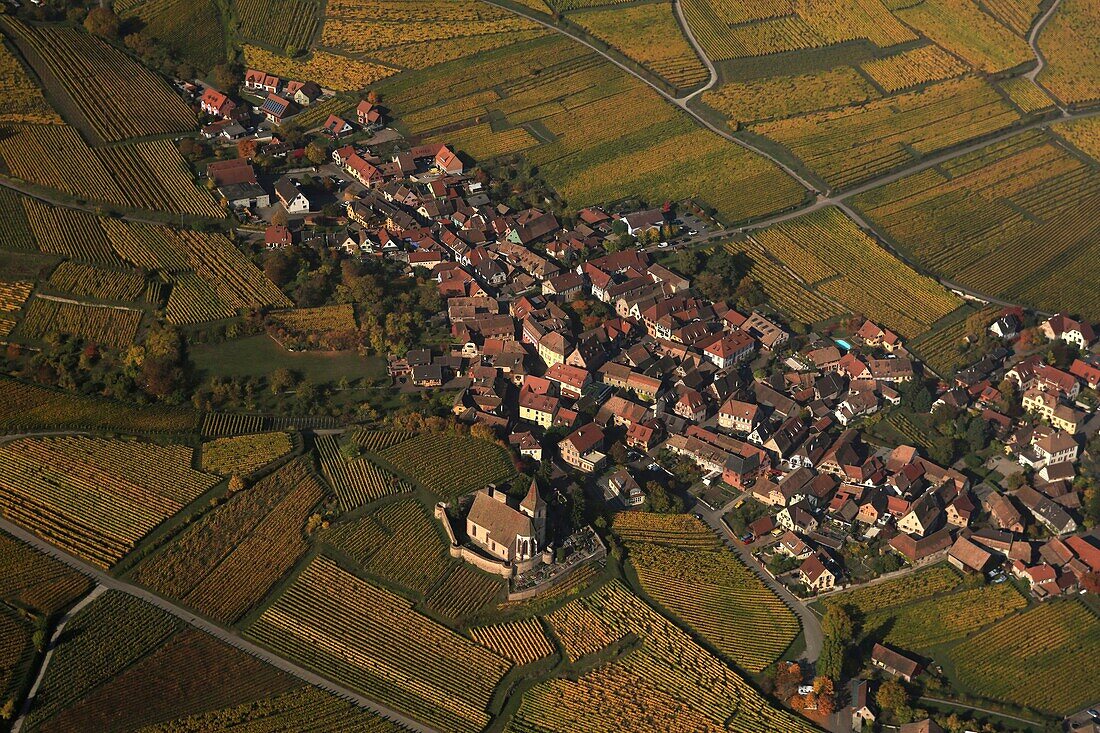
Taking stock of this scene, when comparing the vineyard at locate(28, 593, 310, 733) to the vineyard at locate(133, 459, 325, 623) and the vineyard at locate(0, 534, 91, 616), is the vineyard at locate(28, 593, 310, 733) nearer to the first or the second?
the vineyard at locate(0, 534, 91, 616)

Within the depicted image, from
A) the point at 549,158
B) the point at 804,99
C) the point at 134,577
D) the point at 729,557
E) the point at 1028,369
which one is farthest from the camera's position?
the point at 804,99

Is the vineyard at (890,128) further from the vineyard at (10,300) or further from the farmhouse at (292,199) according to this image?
the vineyard at (10,300)

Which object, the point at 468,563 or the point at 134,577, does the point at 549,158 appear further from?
the point at 134,577

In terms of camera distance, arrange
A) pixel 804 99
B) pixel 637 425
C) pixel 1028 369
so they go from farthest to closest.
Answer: pixel 804 99, pixel 1028 369, pixel 637 425

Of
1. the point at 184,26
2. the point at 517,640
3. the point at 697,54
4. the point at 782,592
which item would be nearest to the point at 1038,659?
the point at 782,592

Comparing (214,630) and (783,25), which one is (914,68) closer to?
(783,25)

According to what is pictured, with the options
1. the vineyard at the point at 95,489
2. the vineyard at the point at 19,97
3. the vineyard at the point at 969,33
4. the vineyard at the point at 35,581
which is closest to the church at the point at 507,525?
the vineyard at the point at 95,489

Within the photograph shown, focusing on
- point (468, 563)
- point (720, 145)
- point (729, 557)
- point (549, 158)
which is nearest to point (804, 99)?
point (720, 145)
